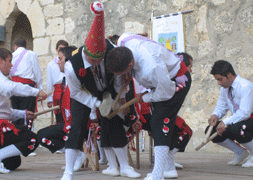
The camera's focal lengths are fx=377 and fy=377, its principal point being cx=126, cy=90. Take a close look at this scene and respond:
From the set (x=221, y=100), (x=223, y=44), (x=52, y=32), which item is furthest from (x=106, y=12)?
(x=221, y=100)

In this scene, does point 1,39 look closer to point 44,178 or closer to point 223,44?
point 223,44

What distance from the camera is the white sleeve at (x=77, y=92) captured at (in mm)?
2642

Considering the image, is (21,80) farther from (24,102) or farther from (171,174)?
(171,174)

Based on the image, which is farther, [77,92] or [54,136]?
[54,136]

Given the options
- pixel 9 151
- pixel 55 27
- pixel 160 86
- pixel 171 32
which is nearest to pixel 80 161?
pixel 9 151

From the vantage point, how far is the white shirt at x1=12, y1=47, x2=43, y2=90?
5016 millimetres

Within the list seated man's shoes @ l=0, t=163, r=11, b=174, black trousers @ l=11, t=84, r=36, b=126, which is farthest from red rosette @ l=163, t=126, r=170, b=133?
black trousers @ l=11, t=84, r=36, b=126

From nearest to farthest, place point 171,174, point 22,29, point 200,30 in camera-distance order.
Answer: point 171,174, point 200,30, point 22,29

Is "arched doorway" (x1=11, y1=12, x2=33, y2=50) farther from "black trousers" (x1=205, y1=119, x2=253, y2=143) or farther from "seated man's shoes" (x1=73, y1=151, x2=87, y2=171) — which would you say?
"black trousers" (x1=205, y1=119, x2=253, y2=143)

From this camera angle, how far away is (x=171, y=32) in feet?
17.0

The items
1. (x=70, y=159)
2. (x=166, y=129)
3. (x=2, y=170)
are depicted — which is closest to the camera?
(x=166, y=129)

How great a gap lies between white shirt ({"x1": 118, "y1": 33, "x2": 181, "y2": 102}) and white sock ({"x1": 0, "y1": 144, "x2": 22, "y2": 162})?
53.9 inches

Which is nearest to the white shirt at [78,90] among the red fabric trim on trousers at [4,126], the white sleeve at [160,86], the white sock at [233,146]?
the white sleeve at [160,86]

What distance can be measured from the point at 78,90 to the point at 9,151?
1018 mm
